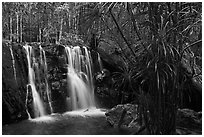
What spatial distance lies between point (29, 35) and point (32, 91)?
8.38 m

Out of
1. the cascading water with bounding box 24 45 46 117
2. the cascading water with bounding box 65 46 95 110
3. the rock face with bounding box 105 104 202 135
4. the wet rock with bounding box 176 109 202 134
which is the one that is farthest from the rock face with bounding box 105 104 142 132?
the cascading water with bounding box 65 46 95 110

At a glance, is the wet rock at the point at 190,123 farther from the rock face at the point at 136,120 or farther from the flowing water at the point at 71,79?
the flowing water at the point at 71,79

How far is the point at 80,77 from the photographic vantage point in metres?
6.05

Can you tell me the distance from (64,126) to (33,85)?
145cm

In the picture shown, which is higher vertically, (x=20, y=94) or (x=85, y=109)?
(x=20, y=94)

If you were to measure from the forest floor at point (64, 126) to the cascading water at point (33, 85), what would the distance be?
19 cm

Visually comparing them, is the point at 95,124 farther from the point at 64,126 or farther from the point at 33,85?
the point at 33,85

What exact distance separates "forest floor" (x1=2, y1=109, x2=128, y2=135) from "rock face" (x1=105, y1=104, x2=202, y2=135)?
0.14m

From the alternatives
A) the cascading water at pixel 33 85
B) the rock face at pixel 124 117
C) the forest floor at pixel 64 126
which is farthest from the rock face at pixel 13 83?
the rock face at pixel 124 117

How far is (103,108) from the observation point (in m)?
5.95

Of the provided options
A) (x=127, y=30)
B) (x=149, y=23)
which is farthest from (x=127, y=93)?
(x=149, y=23)

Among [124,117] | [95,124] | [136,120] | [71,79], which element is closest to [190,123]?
[136,120]

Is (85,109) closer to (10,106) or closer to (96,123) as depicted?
(96,123)

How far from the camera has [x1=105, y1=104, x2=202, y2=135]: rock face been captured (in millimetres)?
3248
